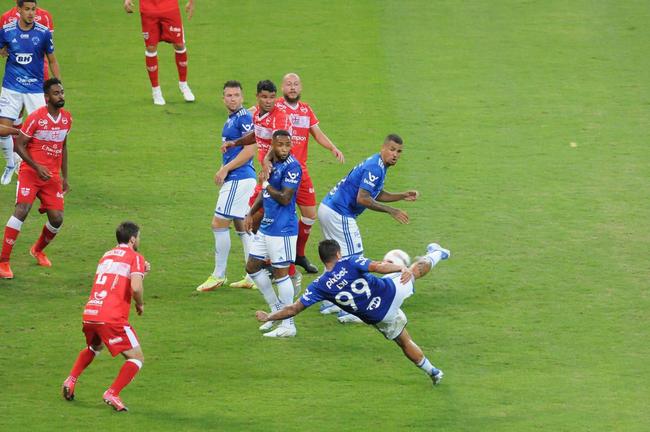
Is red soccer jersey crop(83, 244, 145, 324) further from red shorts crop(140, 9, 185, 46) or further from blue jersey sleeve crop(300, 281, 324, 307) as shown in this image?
red shorts crop(140, 9, 185, 46)

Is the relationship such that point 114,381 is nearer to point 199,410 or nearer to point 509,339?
point 199,410

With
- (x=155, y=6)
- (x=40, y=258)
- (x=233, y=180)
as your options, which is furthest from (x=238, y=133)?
(x=155, y=6)

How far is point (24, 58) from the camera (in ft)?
53.5

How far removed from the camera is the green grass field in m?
10.7

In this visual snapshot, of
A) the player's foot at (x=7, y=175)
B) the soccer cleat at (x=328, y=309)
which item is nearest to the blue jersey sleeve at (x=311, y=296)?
the soccer cleat at (x=328, y=309)

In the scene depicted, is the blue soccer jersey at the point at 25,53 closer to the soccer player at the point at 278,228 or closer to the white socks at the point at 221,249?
the white socks at the point at 221,249

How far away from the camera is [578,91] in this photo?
20766 mm

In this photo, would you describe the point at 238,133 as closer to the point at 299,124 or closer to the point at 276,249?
the point at 299,124

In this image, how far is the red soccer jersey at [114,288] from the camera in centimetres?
1020

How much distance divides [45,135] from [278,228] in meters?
3.15

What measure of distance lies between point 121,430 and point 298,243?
434 centimetres

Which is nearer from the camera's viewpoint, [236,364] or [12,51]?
[236,364]

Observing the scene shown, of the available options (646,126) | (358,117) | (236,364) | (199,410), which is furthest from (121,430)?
(646,126)

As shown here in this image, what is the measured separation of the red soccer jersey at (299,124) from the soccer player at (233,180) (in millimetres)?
470
